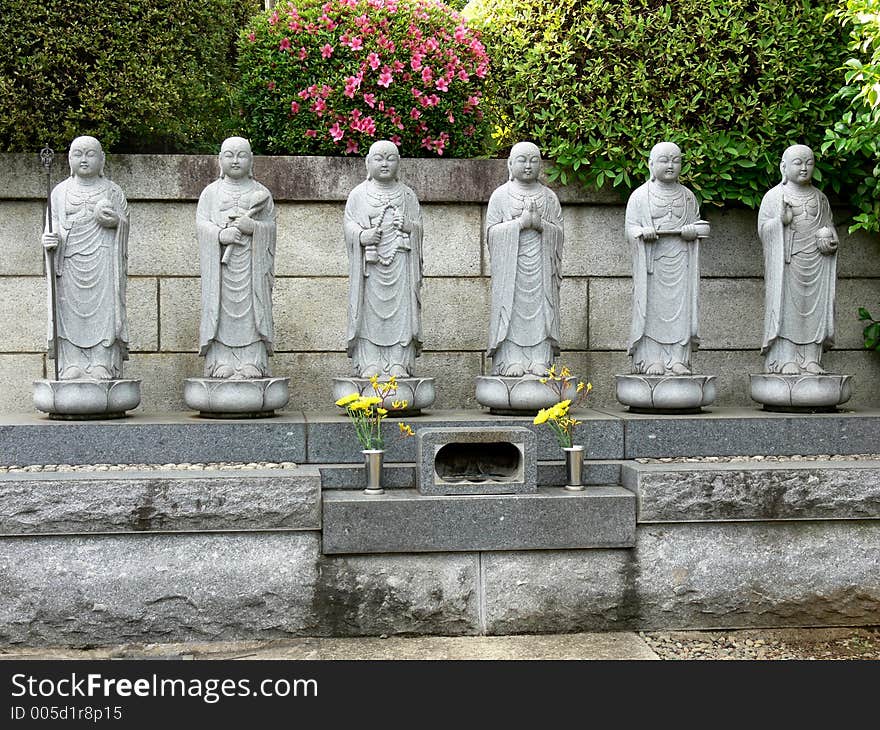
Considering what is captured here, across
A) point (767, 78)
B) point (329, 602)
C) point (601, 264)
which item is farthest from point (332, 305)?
point (767, 78)

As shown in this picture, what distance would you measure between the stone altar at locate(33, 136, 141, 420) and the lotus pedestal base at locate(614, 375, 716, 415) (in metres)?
2.97

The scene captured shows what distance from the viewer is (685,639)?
498 centimetres

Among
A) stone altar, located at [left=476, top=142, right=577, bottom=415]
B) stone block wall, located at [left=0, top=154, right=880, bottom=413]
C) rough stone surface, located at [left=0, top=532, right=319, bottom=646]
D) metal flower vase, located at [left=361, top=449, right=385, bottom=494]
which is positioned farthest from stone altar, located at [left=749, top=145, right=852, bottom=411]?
rough stone surface, located at [left=0, top=532, right=319, bottom=646]

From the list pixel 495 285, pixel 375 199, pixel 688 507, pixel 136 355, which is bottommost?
pixel 688 507

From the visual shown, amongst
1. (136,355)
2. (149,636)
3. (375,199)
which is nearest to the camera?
(149,636)

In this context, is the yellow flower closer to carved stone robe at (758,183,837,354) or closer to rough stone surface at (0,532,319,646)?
rough stone surface at (0,532,319,646)

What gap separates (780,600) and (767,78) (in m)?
3.57

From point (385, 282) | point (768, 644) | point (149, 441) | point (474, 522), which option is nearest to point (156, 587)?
point (149, 441)

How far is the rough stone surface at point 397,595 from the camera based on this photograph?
4922 millimetres

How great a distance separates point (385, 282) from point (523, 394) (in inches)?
41.5

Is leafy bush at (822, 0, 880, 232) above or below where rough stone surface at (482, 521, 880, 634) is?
above

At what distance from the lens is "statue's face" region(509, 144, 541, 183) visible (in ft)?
19.4

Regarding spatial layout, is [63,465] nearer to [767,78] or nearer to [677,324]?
[677,324]

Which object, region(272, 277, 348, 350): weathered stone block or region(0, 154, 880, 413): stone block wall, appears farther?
region(272, 277, 348, 350): weathered stone block
